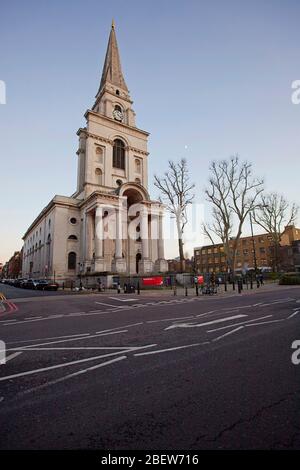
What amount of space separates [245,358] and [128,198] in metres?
42.0

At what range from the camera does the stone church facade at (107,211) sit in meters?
38.8

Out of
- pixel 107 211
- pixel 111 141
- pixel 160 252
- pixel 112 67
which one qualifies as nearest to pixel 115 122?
pixel 111 141

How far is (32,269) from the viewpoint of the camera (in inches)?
2525

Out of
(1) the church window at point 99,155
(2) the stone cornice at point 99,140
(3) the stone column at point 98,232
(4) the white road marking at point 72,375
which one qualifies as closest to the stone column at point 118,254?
(3) the stone column at point 98,232

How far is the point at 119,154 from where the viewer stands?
4875cm

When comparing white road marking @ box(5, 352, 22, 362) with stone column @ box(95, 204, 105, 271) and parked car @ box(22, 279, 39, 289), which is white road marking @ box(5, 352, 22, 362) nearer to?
stone column @ box(95, 204, 105, 271)

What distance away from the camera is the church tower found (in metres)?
44.5

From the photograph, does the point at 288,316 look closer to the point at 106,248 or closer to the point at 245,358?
the point at 245,358

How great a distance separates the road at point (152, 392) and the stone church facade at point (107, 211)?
30.1m

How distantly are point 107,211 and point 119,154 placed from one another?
15.3 meters

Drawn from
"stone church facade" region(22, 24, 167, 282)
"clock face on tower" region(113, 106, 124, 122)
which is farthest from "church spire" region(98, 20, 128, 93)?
"clock face on tower" region(113, 106, 124, 122)

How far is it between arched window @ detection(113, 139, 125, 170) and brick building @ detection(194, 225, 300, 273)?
119 ft

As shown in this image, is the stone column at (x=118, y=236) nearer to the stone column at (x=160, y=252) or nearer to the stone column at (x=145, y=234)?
the stone column at (x=145, y=234)

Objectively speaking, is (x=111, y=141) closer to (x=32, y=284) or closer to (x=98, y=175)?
(x=98, y=175)
